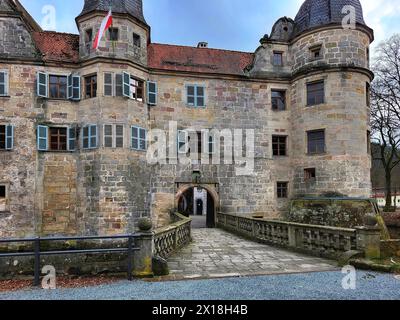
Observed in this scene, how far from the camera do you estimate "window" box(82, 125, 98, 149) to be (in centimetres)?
1664

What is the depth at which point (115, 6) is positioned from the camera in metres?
17.5

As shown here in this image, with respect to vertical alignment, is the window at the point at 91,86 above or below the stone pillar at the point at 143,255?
above

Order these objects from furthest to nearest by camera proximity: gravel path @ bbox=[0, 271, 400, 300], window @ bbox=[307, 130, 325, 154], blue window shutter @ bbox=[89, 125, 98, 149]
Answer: window @ bbox=[307, 130, 325, 154] → blue window shutter @ bbox=[89, 125, 98, 149] → gravel path @ bbox=[0, 271, 400, 300]

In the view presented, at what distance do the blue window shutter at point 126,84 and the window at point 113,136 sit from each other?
176cm

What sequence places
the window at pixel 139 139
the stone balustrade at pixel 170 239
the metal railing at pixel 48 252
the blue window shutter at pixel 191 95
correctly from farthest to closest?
the blue window shutter at pixel 191 95, the window at pixel 139 139, the stone balustrade at pixel 170 239, the metal railing at pixel 48 252

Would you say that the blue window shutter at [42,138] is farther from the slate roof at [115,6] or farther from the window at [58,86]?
the slate roof at [115,6]

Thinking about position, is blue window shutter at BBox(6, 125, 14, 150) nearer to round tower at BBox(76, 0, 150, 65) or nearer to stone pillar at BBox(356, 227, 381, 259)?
round tower at BBox(76, 0, 150, 65)

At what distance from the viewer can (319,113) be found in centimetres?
1866

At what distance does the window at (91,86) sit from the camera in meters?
17.0

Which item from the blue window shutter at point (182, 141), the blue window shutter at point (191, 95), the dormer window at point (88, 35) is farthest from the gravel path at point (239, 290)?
the dormer window at point (88, 35)

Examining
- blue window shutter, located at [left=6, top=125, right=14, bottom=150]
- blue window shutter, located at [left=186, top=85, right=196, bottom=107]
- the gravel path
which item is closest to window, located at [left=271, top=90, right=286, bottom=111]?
blue window shutter, located at [left=186, top=85, right=196, bottom=107]

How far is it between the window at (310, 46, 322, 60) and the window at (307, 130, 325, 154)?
14.4 feet
